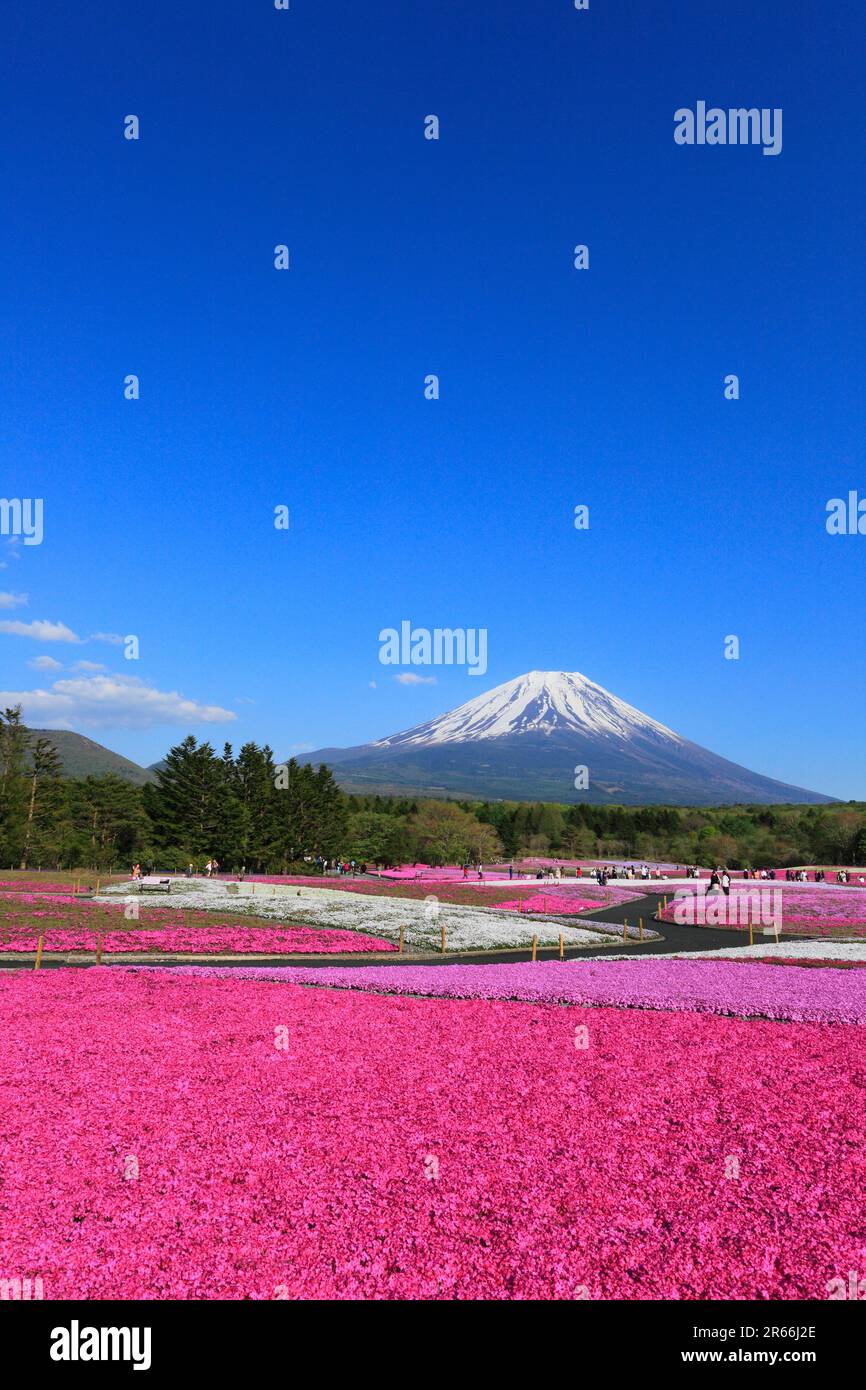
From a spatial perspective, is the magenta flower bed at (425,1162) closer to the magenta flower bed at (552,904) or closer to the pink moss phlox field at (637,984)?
the pink moss phlox field at (637,984)

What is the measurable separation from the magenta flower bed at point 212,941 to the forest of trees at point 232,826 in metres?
42.5

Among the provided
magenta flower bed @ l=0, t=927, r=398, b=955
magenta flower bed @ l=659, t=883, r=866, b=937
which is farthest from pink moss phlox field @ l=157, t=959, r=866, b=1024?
magenta flower bed @ l=659, t=883, r=866, b=937

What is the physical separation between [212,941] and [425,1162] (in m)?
21.1

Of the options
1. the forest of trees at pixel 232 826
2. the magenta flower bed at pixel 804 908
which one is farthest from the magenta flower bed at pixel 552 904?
the forest of trees at pixel 232 826

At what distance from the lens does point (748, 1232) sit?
275 inches

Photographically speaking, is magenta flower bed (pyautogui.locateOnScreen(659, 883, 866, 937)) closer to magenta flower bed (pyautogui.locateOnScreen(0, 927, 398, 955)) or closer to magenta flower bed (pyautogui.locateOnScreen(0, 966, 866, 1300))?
magenta flower bed (pyautogui.locateOnScreen(0, 927, 398, 955))

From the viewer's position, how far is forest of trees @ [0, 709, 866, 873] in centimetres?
7762

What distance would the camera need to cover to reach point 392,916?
124 ft

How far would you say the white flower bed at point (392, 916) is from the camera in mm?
32625

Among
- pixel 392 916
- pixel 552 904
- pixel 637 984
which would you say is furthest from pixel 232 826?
pixel 637 984

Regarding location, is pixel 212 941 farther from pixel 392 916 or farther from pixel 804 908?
pixel 804 908
